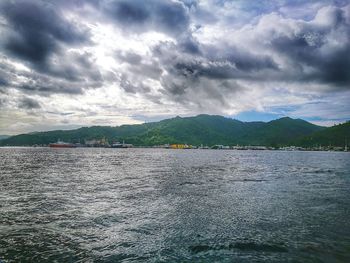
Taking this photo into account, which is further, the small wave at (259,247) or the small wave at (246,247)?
the small wave at (259,247)

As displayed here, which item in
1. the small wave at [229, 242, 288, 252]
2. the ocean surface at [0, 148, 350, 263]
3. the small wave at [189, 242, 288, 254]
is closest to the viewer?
the ocean surface at [0, 148, 350, 263]

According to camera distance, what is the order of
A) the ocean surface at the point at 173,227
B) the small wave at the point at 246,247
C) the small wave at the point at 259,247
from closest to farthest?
the ocean surface at the point at 173,227 < the small wave at the point at 246,247 < the small wave at the point at 259,247

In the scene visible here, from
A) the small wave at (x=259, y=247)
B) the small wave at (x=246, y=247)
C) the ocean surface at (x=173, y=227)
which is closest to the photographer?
the ocean surface at (x=173, y=227)

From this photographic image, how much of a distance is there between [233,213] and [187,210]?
4.83 meters

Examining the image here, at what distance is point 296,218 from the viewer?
2552 centimetres

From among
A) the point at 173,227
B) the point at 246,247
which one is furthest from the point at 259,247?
the point at 173,227

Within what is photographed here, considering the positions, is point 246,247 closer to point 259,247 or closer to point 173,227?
point 259,247

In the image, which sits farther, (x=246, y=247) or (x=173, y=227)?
(x=173, y=227)

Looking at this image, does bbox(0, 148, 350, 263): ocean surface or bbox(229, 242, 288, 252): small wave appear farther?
bbox(229, 242, 288, 252): small wave

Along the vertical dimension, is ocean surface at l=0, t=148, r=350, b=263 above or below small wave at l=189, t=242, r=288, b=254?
below

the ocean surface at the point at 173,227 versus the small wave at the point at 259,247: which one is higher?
the small wave at the point at 259,247

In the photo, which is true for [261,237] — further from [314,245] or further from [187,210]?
[187,210]

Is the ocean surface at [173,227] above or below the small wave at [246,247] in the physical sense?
below

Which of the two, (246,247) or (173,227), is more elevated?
(246,247)
